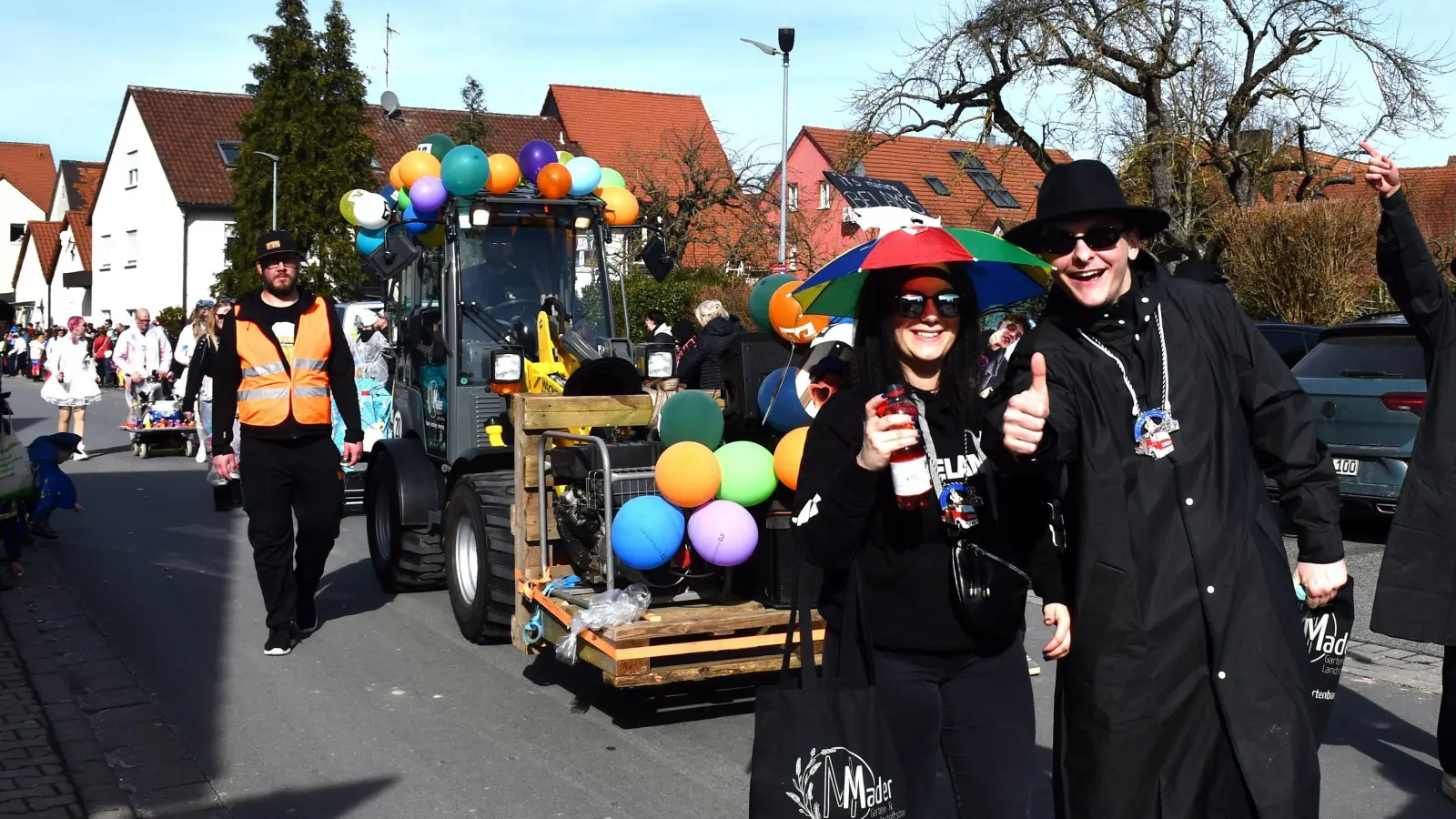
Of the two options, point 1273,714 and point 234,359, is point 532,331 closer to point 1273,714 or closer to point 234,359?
point 234,359

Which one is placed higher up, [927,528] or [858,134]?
[858,134]

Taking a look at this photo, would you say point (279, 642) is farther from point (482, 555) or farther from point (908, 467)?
point (908, 467)

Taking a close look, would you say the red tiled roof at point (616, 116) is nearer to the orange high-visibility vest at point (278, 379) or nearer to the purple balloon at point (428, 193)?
the purple balloon at point (428, 193)

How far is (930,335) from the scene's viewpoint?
10.5 feet

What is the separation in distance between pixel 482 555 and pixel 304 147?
3763 centimetres

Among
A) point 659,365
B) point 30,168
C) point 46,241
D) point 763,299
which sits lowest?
point 659,365

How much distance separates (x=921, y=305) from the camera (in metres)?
3.16

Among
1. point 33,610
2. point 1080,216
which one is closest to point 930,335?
point 1080,216

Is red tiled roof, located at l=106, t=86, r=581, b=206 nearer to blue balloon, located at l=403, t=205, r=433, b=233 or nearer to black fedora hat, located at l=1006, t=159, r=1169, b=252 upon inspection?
blue balloon, located at l=403, t=205, r=433, b=233

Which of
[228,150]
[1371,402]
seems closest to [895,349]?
[1371,402]

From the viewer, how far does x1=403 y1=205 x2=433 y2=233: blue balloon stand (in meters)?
8.23

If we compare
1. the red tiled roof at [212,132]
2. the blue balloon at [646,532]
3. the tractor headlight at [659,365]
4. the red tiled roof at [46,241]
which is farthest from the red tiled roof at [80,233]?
the blue balloon at [646,532]

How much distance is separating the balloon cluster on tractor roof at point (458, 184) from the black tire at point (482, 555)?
5.83ft

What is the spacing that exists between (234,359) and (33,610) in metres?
2.27
